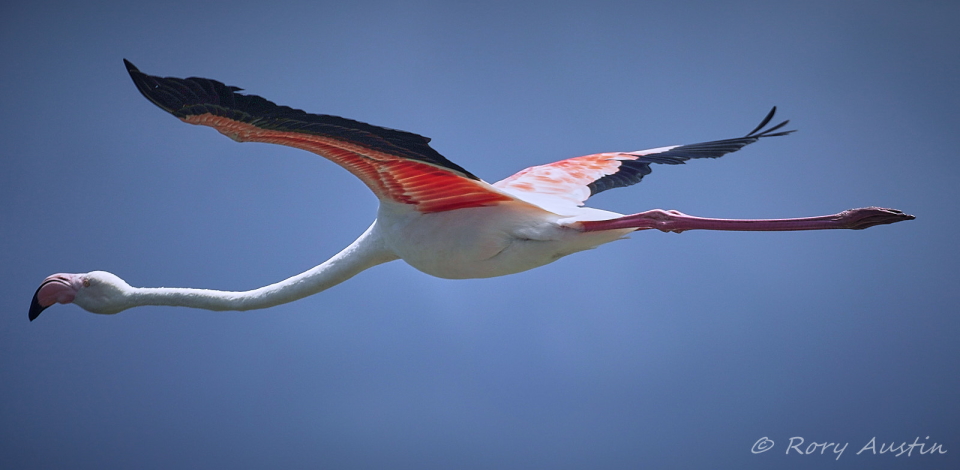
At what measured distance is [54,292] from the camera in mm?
3184

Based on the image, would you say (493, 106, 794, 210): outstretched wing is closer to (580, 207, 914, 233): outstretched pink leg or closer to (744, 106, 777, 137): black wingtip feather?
(744, 106, 777, 137): black wingtip feather

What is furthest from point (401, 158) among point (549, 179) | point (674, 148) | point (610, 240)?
point (674, 148)

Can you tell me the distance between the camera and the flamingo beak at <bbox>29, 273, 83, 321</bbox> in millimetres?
3160

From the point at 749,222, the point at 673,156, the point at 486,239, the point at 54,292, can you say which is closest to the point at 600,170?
the point at 673,156

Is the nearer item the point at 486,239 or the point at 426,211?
the point at 486,239

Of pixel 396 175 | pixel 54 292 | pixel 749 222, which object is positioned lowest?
pixel 749 222

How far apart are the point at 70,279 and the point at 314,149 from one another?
70.6 inches

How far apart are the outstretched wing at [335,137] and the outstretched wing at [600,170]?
521 mm

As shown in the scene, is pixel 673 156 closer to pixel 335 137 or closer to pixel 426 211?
pixel 426 211

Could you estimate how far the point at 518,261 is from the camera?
8.75 ft

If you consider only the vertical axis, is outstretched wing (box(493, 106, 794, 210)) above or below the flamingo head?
above

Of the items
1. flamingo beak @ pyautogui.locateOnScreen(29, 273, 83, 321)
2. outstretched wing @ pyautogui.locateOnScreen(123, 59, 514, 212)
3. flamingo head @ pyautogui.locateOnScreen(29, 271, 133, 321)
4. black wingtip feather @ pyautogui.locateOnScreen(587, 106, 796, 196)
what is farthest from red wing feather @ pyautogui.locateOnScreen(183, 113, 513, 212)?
flamingo beak @ pyautogui.locateOnScreen(29, 273, 83, 321)

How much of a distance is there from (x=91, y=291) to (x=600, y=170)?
102 inches

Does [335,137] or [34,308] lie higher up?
[335,137]
